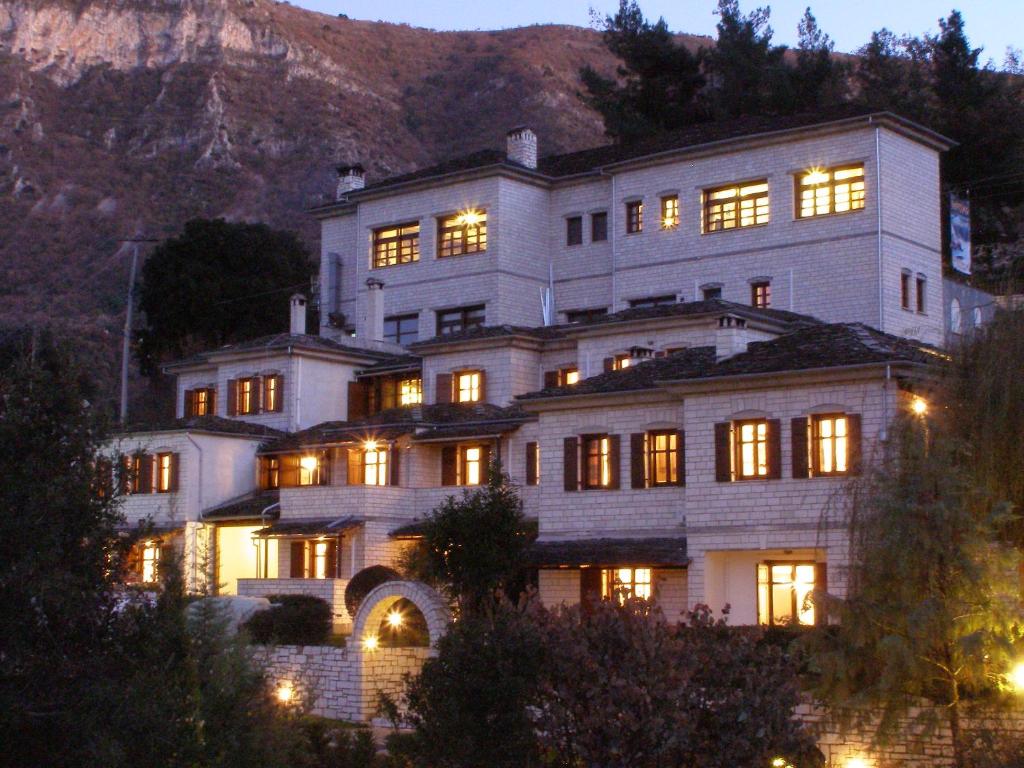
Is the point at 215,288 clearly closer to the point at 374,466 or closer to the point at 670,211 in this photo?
the point at 374,466

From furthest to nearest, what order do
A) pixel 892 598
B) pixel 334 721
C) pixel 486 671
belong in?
1. pixel 334 721
2. pixel 892 598
3. pixel 486 671

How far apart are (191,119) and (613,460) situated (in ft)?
290

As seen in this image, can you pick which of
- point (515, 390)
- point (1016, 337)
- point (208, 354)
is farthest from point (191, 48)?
point (1016, 337)

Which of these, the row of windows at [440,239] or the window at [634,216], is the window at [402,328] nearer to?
Result: the row of windows at [440,239]

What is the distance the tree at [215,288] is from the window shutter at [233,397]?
1584 centimetres

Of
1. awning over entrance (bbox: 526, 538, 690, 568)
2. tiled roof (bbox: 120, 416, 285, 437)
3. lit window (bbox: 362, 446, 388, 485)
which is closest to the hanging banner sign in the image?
lit window (bbox: 362, 446, 388, 485)

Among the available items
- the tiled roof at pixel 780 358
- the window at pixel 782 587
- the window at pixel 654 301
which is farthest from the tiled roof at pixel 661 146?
the window at pixel 782 587

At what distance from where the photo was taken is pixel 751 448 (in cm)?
3734

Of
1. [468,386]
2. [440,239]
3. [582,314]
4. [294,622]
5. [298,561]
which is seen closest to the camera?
[294,622]

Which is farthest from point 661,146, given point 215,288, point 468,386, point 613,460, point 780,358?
point 215,288

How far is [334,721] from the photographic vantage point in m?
33.4

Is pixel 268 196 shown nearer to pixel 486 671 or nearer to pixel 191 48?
pixel 191 48

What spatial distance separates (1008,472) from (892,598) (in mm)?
5203

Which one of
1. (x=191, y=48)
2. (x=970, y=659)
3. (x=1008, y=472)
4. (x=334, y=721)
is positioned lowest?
(x=334, y=721)
